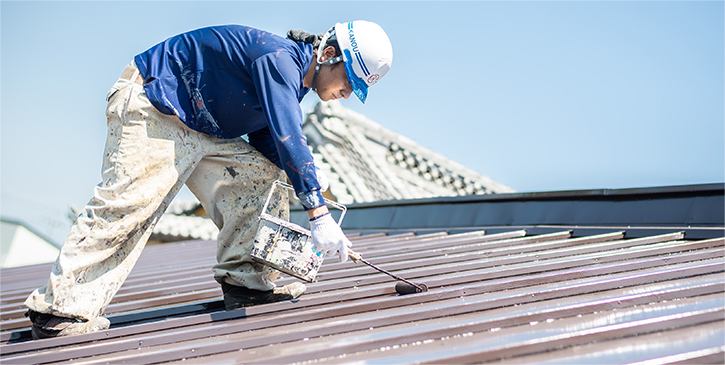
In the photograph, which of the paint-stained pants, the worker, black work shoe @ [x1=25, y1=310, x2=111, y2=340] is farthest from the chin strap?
black work shoe @ [x1=25, y1=310, x2=111, y2=340]

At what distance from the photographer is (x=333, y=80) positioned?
2.37 meters

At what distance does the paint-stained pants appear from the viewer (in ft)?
6.88

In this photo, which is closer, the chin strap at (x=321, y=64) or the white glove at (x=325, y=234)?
the white glove at (x=325, y=234)

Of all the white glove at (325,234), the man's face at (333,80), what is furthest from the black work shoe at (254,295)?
the man's face at (333,80)

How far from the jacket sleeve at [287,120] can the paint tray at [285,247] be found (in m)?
0.15

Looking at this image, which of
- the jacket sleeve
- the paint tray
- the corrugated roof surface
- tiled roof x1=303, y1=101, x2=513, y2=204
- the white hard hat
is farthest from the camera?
tiled roof x1=303, y1=101, x2=513, y2=204

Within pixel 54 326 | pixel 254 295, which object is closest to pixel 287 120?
pixel 254 295

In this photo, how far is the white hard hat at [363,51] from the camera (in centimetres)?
230

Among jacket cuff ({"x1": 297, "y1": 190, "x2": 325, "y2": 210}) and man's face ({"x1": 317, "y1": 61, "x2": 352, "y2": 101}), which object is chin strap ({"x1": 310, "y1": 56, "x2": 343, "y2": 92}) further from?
jacket cuff ({"x1": 297, "y1": 190, "x2": 325, "y2": 210})

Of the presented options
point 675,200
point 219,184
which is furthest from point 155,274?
point 675,200

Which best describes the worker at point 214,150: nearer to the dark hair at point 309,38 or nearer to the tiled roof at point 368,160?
the dark hair at point 309,38

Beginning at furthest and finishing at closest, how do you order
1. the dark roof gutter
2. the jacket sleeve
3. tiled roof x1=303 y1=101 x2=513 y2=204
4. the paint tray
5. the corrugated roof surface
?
tiled roof x1=303 y1=101 x2=513 y2=204, the dark roof gutter, the paint tray, the jacket sleeve, the corrugated roof surface

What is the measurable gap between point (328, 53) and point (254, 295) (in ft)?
3.39

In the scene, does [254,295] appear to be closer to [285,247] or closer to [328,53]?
[285,247]
